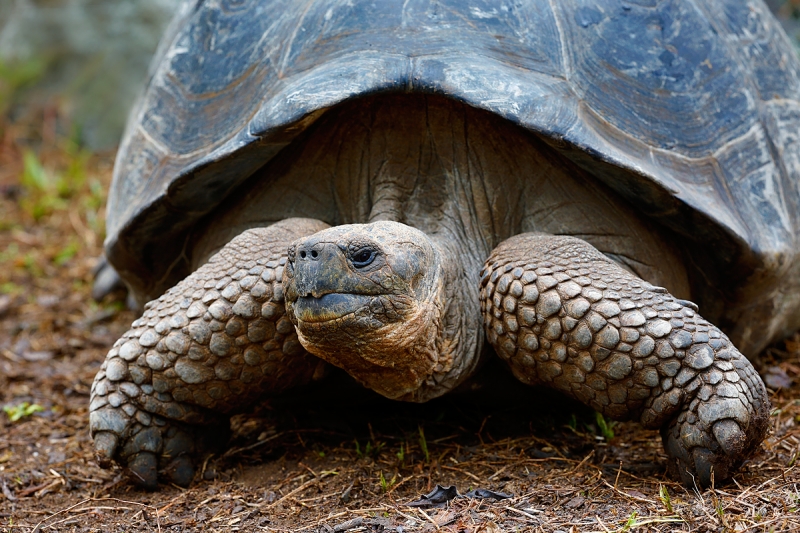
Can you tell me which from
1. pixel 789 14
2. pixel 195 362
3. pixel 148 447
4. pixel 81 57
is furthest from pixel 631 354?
pixel 81 57

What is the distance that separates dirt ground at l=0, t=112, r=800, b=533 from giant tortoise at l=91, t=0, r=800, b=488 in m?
0.19

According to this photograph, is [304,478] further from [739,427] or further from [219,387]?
[739,427]

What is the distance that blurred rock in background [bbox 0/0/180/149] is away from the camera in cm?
902

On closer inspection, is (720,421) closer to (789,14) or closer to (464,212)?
(464,212)

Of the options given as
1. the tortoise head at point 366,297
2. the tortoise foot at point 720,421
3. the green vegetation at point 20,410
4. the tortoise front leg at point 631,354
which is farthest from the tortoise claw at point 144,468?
the tortoise foot at point 720,421

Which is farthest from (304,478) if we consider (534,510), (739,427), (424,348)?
(739,427)

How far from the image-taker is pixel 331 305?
2826mm

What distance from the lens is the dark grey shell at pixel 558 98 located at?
3.40m

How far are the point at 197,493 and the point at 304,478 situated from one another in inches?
14.7

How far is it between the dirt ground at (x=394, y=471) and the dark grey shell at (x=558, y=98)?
790 millimetres

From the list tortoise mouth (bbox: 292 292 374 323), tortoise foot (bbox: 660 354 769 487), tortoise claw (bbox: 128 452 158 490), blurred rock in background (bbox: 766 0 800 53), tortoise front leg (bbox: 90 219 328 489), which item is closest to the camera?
tortoise mouth (bbox: 292 292 374 323)

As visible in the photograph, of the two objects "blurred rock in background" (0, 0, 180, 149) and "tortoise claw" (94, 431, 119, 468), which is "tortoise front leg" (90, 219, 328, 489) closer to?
"tortoise claw" (94, 431, 119, 468)

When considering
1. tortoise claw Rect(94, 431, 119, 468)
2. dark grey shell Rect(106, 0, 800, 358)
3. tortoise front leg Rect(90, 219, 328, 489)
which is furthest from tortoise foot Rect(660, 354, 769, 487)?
tortoise claw Rect(94, 431, 119, 468)

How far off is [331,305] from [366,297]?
0.11 metres
